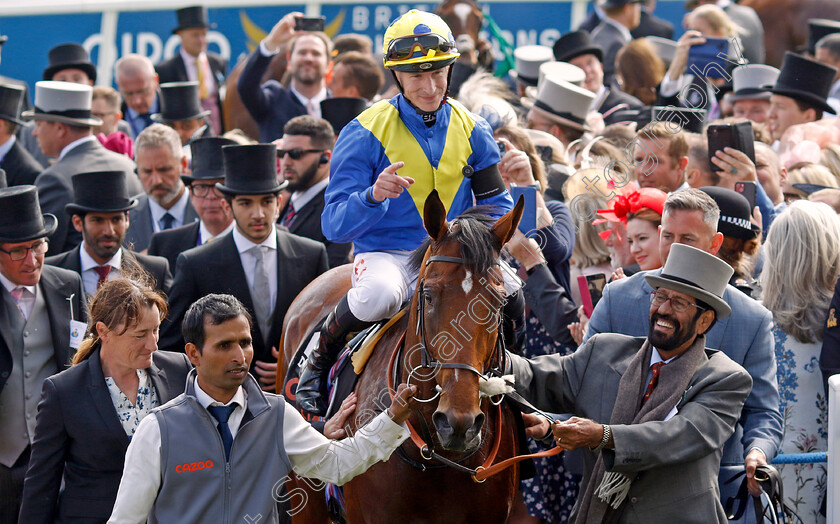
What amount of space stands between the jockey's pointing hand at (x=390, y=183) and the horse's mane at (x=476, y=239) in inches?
12.8

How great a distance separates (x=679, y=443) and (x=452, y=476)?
3.13 feet

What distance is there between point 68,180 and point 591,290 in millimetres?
4604

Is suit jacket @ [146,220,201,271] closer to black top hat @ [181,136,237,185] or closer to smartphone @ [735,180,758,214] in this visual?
black top hat @ [181,136,237,185]

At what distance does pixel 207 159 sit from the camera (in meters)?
7.78

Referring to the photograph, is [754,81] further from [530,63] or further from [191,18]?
[191,18]

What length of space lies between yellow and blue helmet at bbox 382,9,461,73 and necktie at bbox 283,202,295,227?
3.14 meters

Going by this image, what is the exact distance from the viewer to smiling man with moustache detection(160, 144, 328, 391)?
260 inches

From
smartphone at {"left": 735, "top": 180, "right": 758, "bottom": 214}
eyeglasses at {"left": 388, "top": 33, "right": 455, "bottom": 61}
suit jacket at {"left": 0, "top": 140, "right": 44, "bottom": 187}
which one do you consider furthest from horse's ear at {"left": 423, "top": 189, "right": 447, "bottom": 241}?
suit jacket at {"left": 0, "top": 140, "right": 44, "bottom": 187}

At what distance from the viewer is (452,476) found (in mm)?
4469

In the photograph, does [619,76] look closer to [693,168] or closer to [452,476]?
[693,168]

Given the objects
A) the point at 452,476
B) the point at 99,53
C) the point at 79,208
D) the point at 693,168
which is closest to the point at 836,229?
the point at 693,168

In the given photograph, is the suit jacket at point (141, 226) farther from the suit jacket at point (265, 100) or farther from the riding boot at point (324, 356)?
the riding boot at point (324, 356)

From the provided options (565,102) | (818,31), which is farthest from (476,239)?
(818,31)

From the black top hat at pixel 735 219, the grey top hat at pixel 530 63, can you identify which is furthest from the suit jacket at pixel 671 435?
the grey top hat at pixel 530 63
